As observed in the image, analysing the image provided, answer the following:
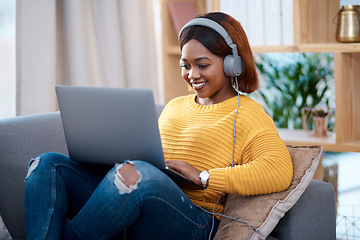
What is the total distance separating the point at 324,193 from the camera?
1483 mm

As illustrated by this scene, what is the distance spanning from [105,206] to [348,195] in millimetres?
2018

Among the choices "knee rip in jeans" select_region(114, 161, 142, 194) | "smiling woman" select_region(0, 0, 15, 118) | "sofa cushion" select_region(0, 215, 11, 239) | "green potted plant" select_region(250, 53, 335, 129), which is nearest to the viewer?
"knee rip in jeans" select_region(114, 161, 142, 194)

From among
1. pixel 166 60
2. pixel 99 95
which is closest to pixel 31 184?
pixel 99 95

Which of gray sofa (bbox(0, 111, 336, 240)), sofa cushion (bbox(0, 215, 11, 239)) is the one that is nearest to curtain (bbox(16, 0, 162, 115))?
gray sofa (bbox(0, 111, 336, 240))

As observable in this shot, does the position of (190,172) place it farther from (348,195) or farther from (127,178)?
(348,195)

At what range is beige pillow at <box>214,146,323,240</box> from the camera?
1.36 m

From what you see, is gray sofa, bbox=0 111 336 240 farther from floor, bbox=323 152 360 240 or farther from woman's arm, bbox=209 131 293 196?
floor, bbox=323 152 360 240

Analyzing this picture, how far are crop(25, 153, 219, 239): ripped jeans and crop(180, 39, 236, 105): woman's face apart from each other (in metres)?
0.40

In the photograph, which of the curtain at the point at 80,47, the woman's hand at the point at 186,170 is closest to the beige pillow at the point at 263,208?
the woman's hand at the point at 186,170

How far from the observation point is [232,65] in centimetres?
156

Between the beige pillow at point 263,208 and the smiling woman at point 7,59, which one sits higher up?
the smiling woman at point 7,59

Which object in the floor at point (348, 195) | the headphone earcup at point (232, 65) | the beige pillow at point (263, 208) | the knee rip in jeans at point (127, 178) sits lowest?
the floor at point (348, 195)

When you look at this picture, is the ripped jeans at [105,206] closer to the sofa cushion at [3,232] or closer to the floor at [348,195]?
the sofa cushion at [3,232]

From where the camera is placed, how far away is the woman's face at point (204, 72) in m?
1.60
